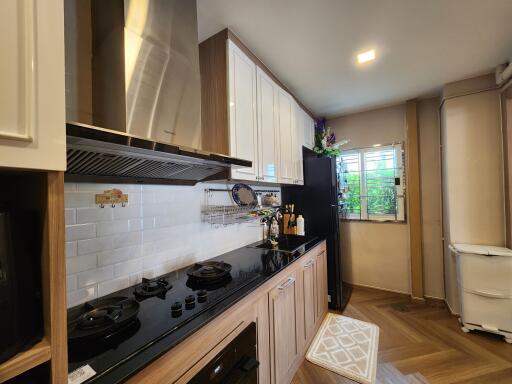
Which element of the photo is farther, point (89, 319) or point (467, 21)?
point (467, 21)

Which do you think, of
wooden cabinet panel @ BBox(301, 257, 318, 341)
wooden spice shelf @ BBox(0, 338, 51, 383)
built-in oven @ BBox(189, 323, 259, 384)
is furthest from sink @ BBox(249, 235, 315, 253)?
wooden spice shelf @ BBox(0, 338, 51, 383)

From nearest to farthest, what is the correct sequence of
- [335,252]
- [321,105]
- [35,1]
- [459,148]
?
1. [35,1]
2. [459,148]
3. [335,252]
4. [321,105]

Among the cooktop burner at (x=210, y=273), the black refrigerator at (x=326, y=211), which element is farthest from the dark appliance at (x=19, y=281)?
the black refrigerator at (x=326, y=211)

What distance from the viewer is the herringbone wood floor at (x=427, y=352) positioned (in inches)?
66.0

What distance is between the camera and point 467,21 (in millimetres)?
1521

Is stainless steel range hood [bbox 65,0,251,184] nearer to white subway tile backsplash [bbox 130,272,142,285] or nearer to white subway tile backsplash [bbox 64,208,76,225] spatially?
white subway tile backsplash [bbox 64,208,76,225]

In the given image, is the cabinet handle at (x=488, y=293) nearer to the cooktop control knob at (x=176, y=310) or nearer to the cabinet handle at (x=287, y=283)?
the cabinet handle at (x=287, y=283)

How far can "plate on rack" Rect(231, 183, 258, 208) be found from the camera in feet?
6.50

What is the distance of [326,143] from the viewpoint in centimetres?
305

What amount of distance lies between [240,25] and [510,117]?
8.54 ft

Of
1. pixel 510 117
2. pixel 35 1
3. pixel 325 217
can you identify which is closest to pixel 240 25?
pixel 35 1

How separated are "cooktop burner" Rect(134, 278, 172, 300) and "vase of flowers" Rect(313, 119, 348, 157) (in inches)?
98.7

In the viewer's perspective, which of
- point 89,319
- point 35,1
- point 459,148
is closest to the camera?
point 35,1

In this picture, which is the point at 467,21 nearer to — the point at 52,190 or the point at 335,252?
the point at 335,252
